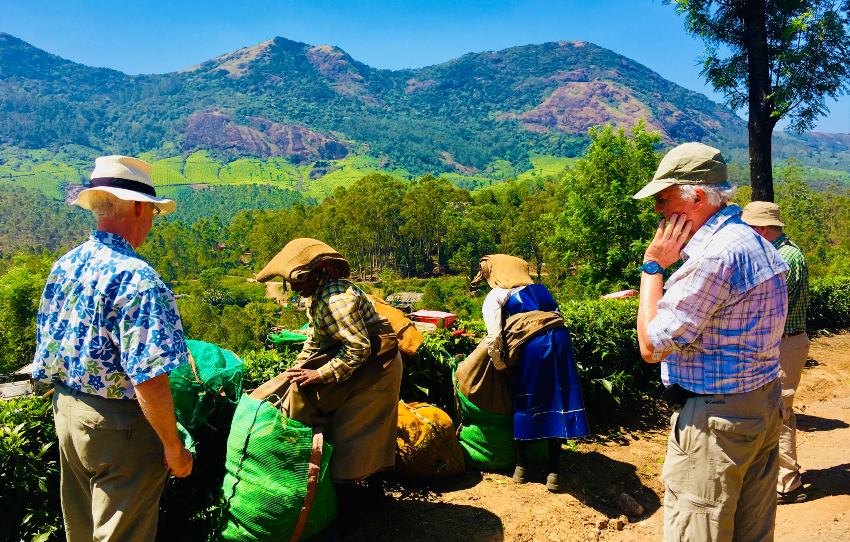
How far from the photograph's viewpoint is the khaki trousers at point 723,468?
245 cm

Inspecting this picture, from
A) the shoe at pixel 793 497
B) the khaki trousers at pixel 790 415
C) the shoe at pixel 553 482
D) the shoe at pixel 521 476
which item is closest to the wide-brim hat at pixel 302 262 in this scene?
the shoe at pixel 521 476

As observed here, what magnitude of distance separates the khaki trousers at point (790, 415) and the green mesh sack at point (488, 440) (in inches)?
71.2

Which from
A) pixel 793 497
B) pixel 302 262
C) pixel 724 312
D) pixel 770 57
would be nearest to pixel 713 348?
pixel 724 312

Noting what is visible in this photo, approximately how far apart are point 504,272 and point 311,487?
213cm

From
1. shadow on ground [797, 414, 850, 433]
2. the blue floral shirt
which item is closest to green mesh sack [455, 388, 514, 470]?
the blue floral shirt

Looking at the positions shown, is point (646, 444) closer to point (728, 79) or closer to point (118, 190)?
point (118, 190)

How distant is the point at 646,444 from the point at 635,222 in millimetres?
18788

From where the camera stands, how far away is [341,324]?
343 cm

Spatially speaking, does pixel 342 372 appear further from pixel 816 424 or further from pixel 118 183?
pixel 816 424

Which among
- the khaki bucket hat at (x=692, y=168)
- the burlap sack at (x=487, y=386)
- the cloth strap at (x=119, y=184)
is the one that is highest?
the khaki bucket hat at (x=692, y=168)

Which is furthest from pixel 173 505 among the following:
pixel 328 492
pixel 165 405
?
pixel 165 405

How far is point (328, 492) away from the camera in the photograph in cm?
350

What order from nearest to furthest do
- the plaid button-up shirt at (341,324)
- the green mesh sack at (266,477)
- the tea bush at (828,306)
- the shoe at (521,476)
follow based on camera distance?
the green mesh sack at (266,477)
the plaid button-up shirt at (341,324)
the shoe at (521,476)
the tea bush at (828,306)

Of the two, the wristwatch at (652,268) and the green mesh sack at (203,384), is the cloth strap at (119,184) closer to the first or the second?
the green mesh sack at (203,384)
